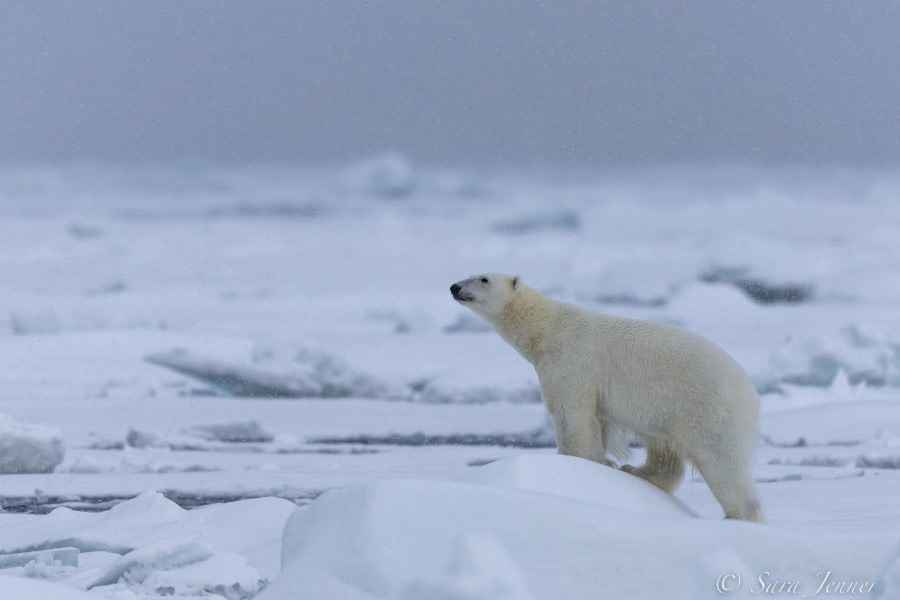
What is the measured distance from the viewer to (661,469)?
482 centimetres

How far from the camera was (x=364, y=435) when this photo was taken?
15.5 metres

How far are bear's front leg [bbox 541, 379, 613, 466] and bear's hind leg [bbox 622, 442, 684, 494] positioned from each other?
19 centimetres

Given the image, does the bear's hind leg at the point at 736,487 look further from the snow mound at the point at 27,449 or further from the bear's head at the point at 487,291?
the snow mound at the point at 27,449

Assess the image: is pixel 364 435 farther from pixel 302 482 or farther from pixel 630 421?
pixel 630 421

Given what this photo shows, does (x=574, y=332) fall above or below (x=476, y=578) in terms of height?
above

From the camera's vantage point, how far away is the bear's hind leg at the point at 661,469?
4777 mm

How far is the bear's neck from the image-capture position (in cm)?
520

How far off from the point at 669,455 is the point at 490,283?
4.55ft

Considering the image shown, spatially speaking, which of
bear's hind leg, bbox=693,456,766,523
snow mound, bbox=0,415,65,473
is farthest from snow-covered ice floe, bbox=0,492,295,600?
snow mound, bbox=0,415,65,473

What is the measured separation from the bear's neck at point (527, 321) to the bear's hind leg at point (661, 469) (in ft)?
2.54

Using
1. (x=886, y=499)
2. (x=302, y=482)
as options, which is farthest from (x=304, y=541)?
(x=302, y=482)

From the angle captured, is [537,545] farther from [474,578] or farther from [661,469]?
[661,469]

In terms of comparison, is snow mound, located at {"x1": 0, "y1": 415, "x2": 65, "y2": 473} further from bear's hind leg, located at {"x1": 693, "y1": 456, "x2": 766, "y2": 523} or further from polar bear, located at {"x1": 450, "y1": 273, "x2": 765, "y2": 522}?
bear's hind leg, located at {"x1": 693, "y1": 456, "x2": 766, "y2": 523}

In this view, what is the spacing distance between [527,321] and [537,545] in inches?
82.3
